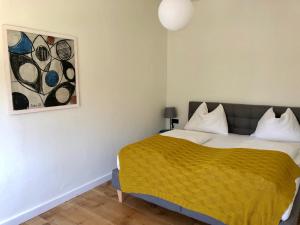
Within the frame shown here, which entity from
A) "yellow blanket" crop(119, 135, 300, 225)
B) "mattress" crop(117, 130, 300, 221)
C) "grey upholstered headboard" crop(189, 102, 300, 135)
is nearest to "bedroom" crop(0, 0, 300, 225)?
"grey upholstered headboard" crop(189, 102, 300, 135)

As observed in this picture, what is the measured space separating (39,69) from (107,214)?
173cm

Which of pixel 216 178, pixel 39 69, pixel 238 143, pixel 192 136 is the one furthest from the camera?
pixel 192 136

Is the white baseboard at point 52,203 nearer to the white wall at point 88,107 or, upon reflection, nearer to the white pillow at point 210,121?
the white wall at point 88,107

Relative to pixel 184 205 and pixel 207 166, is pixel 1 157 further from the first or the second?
pixel 207 166

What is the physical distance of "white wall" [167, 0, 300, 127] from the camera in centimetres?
314

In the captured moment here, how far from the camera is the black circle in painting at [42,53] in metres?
2.38

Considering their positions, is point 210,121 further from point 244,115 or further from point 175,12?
point 175,12

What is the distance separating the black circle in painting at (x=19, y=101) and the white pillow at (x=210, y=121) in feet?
7.59

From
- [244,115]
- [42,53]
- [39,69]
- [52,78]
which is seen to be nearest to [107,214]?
[52,78]

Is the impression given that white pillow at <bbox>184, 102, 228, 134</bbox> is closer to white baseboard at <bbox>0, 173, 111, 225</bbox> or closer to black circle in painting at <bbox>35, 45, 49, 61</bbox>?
white baseboard at <bbox>0, 173, 111, 225</bbox>

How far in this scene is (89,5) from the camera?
9.27 ft

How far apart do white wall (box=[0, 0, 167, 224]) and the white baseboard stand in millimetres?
52

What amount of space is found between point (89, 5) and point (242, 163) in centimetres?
250

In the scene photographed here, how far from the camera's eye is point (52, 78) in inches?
100.0
